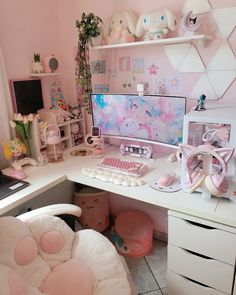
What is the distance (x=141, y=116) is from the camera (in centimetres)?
171

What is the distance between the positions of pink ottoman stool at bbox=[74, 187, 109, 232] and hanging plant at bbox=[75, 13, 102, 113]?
26.5 inches

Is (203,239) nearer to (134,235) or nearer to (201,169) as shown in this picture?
(201,169)

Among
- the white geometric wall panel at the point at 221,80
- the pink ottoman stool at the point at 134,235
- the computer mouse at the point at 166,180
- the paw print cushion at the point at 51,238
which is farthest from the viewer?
the pink ottoman stool at the point at 134,235

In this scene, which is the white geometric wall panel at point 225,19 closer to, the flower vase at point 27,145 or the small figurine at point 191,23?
the small figurine at point 191,23

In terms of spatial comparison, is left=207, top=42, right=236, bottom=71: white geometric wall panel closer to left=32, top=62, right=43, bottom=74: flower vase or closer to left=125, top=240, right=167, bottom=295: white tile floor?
left=32, top=62, right=43, bottom=74: flower vase

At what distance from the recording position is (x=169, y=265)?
136 cm

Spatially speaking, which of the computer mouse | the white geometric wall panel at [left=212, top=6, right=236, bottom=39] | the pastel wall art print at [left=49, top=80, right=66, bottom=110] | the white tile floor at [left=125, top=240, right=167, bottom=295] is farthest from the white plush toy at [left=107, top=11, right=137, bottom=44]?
the white tile floor at [left=125, top=240, right=167, bottom=295]

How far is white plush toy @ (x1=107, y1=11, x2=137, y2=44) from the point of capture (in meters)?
1.66

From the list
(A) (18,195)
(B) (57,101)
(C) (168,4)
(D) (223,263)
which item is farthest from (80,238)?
(C) (168,4)

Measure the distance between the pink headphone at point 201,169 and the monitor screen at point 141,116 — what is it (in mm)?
328

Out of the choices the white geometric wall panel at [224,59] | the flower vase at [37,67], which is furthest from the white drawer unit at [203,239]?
the flower vase at [37,67]

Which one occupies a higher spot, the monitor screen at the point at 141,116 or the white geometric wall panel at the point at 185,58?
the white geometric wall panel at the point at 185,58

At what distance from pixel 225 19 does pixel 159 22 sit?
372 mm

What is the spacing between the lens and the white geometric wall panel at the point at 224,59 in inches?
57.3
